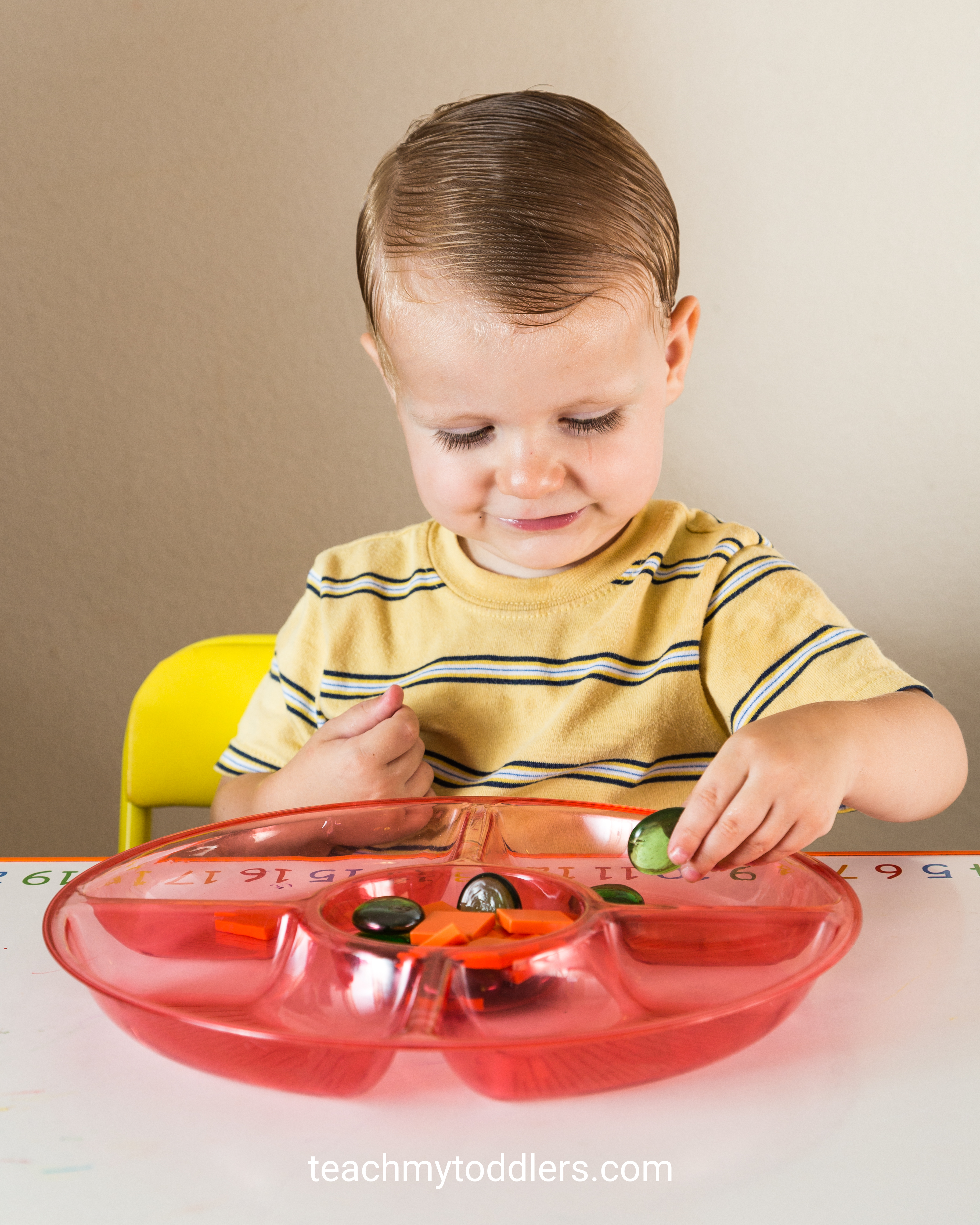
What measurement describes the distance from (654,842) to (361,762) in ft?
0.80

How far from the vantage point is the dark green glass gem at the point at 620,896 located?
0.41 meters

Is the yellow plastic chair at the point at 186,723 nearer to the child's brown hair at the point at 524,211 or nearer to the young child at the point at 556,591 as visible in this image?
the young child at the point at 556,591

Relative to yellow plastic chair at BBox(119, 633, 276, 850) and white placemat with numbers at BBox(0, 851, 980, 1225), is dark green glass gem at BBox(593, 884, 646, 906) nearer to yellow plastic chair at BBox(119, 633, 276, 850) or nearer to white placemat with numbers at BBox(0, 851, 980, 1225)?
white placemat with numbers at BBox(0, 851, 980, 1225)

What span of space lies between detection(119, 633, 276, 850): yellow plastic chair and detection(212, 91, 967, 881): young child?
0.06 meters

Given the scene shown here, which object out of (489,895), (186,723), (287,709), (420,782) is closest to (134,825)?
(186,723)

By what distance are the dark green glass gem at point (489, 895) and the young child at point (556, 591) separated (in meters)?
0.07

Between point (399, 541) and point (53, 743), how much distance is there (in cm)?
79

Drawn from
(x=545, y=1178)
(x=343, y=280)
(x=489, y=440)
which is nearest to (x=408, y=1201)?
(x=545, y=1178)

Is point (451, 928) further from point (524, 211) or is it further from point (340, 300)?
point (340, 300)

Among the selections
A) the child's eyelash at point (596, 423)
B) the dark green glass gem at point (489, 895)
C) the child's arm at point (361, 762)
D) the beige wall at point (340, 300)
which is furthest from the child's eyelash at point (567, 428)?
the beige wall at point (340, 300)

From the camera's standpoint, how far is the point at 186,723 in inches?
33.8

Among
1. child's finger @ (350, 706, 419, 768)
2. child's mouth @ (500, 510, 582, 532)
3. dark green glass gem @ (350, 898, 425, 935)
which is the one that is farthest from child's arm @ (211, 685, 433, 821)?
dark green glass gem @ (350, 898, 425, 935)

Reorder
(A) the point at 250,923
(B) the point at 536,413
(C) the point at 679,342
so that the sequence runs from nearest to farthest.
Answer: (A) the point at 250,923 < (B) the point at 536,413 < (C) the point at 679,342

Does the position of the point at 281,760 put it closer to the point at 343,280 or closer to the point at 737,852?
the point at 737,852
